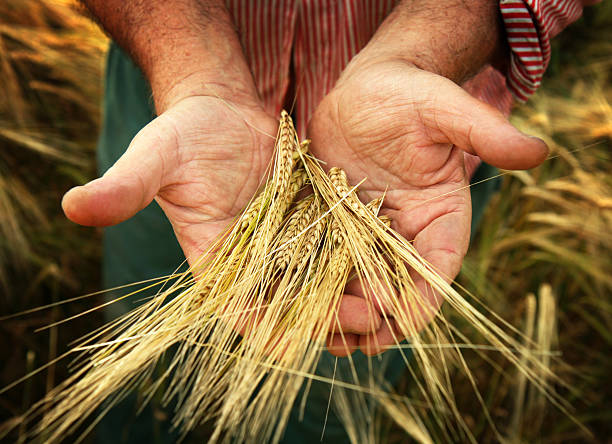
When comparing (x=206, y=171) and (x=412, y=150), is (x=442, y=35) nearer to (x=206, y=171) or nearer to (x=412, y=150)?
(x=412, y=150)

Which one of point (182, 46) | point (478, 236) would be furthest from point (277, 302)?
point (478, 236)

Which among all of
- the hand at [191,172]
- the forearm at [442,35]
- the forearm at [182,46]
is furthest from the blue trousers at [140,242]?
the hand at [191,172]

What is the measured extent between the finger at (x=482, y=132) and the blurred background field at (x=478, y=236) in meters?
0.95

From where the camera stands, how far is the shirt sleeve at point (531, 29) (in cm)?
107

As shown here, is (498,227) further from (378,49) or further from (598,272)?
(378,49)

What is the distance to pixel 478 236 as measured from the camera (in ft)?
6.80

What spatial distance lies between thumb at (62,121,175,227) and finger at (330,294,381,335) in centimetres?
39

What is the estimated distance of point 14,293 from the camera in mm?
1812

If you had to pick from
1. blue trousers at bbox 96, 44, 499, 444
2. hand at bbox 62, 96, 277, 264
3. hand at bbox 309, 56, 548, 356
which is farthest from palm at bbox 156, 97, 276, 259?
blue trousers at bbox 96, 44, 499, 444

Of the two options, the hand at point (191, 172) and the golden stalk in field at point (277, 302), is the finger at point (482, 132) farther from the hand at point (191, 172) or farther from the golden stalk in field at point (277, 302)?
the hand at point (191, 172)

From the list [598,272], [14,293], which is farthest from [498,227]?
[14,293]

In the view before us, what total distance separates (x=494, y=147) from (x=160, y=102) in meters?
0.71

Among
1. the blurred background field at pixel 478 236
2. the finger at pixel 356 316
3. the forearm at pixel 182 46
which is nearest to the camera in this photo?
the finger at pixel 356 316

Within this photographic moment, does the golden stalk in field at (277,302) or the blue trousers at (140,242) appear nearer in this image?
the golden stalk in field at (277,302)
